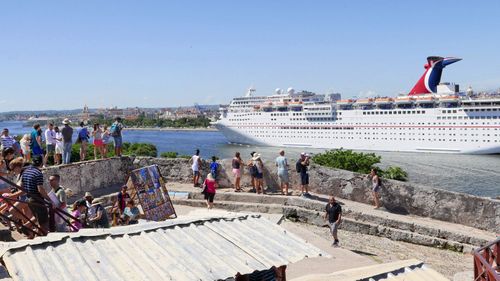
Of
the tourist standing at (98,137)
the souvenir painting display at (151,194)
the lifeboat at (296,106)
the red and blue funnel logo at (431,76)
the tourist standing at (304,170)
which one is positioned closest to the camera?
the souvenir painting display at (151,194)

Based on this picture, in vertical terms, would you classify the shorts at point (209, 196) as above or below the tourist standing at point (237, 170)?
below

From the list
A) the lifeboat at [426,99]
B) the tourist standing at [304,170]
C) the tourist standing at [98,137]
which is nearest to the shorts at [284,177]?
the tourist standing at [304,170]

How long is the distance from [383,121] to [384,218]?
4757 cm

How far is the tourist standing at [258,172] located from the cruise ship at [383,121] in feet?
145

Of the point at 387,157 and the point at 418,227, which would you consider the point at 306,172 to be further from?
the point at 387,157

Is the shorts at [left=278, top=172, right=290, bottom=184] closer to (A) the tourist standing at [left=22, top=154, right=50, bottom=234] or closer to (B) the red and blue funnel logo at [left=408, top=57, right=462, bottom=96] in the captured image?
(A) the tourist standing at [left=22, top=154, right=50, bottom=234]

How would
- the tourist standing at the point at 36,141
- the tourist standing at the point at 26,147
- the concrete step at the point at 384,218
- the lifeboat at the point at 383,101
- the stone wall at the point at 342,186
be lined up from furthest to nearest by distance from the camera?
the lifeboat at the point at 383,101 < the tourist standing at the point at 36,141 < the tourist standing at the point at 26,147 < the stone wall at the point at 342,186 < the concrete step at the point at 384,218

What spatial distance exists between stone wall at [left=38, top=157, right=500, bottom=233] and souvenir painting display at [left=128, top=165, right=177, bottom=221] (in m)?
1.93

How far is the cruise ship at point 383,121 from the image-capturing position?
50.7 metres

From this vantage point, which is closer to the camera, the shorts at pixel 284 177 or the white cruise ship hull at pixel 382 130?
the shorts at pixel 284 177

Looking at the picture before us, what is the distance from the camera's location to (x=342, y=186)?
1112 cm

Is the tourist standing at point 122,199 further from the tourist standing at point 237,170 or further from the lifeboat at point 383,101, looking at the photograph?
the lifeboat at point 383,101

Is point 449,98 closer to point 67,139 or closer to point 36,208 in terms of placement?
point 67,139

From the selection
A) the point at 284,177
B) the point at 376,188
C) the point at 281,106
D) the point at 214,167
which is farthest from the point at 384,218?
the point at 281,106
